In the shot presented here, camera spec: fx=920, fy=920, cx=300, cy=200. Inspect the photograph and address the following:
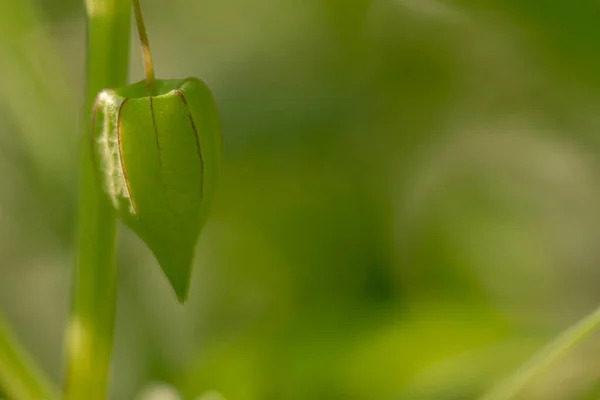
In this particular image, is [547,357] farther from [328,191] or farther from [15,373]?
[328,191]

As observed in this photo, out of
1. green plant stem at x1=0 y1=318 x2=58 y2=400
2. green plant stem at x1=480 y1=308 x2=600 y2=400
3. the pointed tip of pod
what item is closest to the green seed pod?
the pointed tip of pod

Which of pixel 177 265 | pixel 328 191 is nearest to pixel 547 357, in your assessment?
pixel 177 265

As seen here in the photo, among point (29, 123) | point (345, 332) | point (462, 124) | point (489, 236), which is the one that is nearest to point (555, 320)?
point (489, 236)

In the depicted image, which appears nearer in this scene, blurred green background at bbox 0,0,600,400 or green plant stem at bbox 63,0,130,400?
green plant stem at bbox 63,0,130,400

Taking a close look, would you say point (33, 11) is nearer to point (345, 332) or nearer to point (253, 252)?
point (253, 252)

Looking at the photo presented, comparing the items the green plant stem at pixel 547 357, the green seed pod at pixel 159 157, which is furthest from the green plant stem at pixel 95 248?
the green plant stem at pixel 547 357

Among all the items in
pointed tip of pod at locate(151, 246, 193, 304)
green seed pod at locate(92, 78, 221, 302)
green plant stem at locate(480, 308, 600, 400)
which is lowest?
green plant stem at locate(480, 308, 600, 400)

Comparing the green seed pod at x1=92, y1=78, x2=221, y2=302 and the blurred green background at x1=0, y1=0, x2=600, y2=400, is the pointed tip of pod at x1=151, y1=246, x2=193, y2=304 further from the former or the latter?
the blurred green background at x1=0, y1=0, x2=600, y2=400

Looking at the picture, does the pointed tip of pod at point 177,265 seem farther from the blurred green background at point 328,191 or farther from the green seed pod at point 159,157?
the blurred green background at point 328,191
